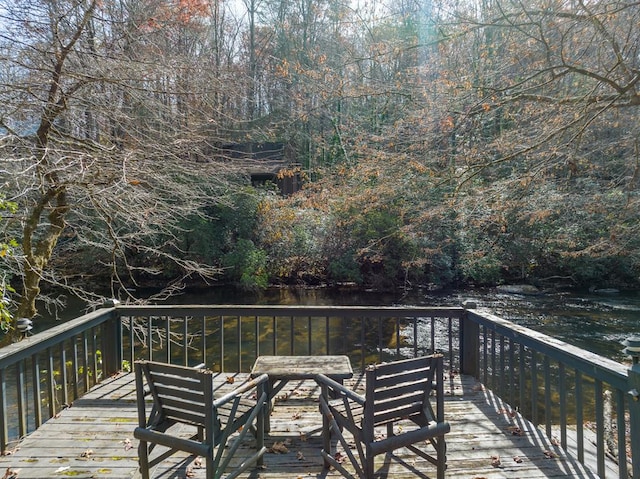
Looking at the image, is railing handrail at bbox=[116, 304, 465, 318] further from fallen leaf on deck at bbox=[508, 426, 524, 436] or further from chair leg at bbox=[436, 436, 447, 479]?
chair leg at bbox=[436, 436, 447, 479]

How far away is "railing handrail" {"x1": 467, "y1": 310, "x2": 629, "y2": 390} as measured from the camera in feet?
7.20

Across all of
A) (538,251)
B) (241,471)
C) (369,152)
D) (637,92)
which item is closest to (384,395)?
(241,471)

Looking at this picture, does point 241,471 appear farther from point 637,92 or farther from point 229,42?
point 229,42

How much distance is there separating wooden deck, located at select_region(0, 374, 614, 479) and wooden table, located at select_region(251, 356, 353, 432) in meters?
0.42

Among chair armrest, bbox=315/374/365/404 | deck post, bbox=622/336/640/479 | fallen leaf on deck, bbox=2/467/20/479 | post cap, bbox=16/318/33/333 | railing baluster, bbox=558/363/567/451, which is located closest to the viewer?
deck post, bbox=622/336/640/479

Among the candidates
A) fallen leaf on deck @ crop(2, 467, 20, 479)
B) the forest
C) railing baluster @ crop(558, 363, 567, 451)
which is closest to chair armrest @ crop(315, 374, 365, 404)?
railing baluster @ crop(558, 363, 567, 451)

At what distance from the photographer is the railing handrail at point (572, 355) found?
86.4 inches

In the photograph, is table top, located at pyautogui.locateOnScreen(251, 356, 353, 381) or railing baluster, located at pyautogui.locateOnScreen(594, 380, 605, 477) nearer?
railing baluster, located at pyautogui.locateOnScreen(594, 380, 605, 477)

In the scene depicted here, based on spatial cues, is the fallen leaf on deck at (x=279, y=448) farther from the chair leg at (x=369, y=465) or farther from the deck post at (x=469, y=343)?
the deck post at (x=469, y=343)

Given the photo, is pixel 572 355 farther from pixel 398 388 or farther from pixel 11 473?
pixel 11 473

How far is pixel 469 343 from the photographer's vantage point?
13.9 feet

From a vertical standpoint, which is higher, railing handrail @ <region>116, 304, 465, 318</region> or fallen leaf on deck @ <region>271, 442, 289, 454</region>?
railing handrail @ <region>116, 304, 465, 318</region>

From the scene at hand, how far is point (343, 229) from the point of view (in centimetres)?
1395

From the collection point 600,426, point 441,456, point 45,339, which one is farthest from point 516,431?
point 45,339
